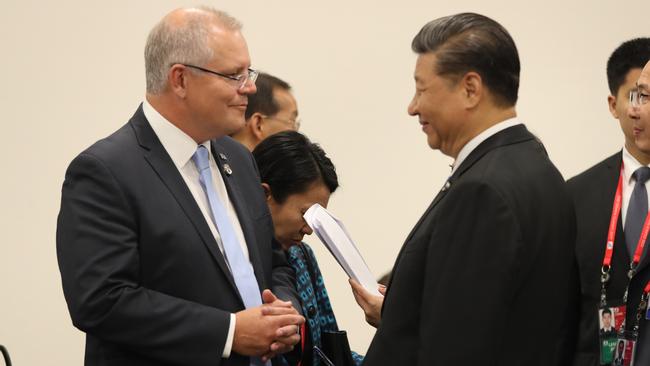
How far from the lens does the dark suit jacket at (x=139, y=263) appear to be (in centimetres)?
217

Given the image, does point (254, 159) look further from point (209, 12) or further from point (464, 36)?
point (464, 36)

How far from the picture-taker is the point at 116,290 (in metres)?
2.17

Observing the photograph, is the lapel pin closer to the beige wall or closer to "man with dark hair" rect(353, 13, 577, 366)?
"man with dark hair" rect(353, 13, 577, 366)

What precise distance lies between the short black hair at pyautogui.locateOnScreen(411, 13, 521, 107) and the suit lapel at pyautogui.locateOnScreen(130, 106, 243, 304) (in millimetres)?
682

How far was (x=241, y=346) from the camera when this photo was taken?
2244 mm

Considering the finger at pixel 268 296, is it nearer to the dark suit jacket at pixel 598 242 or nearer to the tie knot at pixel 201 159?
the tie knot at pixel 201 159

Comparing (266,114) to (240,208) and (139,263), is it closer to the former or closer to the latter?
(240,208)

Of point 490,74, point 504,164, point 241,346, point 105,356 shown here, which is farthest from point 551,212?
point 105,356

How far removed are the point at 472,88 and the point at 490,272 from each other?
15.7 inches

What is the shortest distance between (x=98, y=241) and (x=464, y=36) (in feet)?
3.02

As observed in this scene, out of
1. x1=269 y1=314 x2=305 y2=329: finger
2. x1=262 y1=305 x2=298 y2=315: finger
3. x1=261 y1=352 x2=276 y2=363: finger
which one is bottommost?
x1=261 y1=352 x2=276 y2=363: finger

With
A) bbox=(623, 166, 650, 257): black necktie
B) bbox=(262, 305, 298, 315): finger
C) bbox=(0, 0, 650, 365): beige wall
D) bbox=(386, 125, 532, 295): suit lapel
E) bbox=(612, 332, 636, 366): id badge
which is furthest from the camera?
bbox=(0, 0, 650, 365): beige wall

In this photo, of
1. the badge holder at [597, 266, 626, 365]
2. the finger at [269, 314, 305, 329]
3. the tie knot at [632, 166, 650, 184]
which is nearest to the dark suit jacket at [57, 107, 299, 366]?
the finger at [269, 314, 305, 329]

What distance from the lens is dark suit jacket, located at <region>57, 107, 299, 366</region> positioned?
2.17 metres
